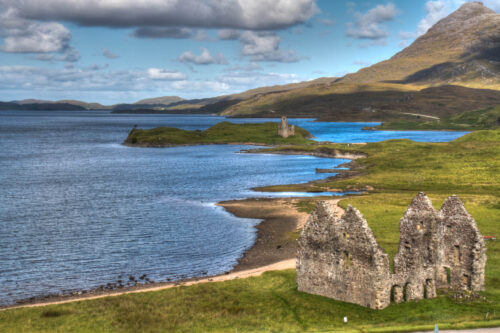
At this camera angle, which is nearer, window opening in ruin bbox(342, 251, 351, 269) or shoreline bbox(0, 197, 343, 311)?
window opening in ruin bbox(342, 251, 351, 269)

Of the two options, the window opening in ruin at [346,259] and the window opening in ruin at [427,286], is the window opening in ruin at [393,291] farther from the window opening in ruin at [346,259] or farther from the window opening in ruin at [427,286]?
the window opening in ruin at [346,259]

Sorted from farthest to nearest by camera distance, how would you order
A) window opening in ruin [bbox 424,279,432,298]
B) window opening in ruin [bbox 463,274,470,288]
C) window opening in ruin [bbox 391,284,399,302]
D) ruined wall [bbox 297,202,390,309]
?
window opening in ruin [bbox 463,274,470,288]
window opening in ruin [bbox 424,279,432,298]
window opening in ruin [bbox 391,284,399,302]
ruined wall [bbox 297,202,390,309]

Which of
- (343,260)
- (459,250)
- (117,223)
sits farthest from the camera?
(117,223)

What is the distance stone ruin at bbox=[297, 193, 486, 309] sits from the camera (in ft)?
121

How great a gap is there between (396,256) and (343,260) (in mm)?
4092

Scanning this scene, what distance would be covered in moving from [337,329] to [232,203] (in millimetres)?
64511

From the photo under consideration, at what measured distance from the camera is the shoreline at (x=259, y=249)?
48312mm

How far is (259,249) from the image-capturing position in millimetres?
65875

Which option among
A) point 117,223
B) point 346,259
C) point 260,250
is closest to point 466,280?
point 346,259

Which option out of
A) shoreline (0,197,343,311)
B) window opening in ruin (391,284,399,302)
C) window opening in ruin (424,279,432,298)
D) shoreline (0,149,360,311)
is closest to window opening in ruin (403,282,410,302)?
window opening in ruin (391,284,399,302)

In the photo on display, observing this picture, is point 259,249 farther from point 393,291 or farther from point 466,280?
point 466,280

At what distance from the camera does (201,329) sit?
1385 inches

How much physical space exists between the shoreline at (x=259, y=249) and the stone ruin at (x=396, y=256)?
1387 cm

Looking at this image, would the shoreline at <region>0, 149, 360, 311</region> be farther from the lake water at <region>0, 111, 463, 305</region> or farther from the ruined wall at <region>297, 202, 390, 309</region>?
the ruined wall at <region>297, 202, 390, 309</region>
